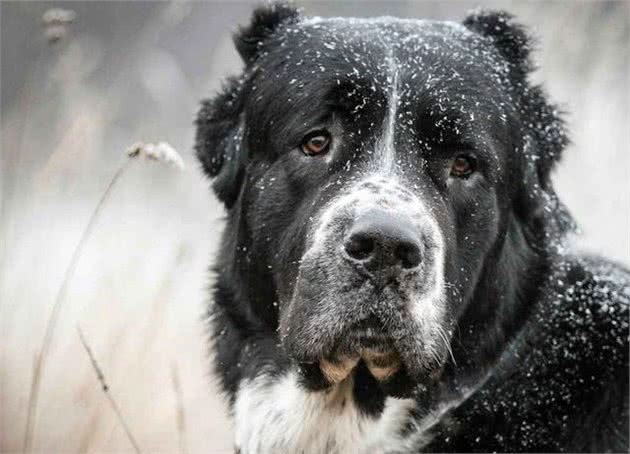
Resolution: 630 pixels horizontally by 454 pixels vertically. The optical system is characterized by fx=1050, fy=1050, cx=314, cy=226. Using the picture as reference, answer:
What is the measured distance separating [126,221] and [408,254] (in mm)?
4244

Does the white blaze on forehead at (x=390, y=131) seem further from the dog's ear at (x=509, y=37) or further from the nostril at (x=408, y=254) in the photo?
the dog's ear at (x=509, y=37)

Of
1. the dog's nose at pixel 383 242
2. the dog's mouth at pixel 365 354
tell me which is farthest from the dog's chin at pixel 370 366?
the dog's nose at pixel 383 242

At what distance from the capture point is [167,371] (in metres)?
6.36

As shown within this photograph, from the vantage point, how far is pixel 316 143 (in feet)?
12.9

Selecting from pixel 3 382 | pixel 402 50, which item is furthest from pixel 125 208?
pixel 402 50

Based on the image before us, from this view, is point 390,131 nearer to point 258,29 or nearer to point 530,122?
point 530,122

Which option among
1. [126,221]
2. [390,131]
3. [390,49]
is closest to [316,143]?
[390,131]

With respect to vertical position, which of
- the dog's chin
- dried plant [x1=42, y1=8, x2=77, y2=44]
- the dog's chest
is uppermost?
dried plant [x1=42, y1=8, x2=77, y2=44]

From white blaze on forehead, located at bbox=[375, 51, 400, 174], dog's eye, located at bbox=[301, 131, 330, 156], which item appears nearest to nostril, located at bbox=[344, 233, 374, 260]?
white blaze on forehead, located at bbox=[375, 51, 400, 174]

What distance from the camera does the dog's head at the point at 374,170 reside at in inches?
134

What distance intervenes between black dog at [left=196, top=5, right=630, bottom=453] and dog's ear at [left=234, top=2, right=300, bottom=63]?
9 centimetres

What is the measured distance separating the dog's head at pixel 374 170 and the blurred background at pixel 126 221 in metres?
0.35

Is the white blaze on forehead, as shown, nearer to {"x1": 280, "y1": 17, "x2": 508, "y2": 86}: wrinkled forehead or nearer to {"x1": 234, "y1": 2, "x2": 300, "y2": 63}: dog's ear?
{"x1": 280, "y1": 17, "x2": 508, "y2": 86}: wrinkled forehead

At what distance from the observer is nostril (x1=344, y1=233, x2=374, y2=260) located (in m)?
3.30
